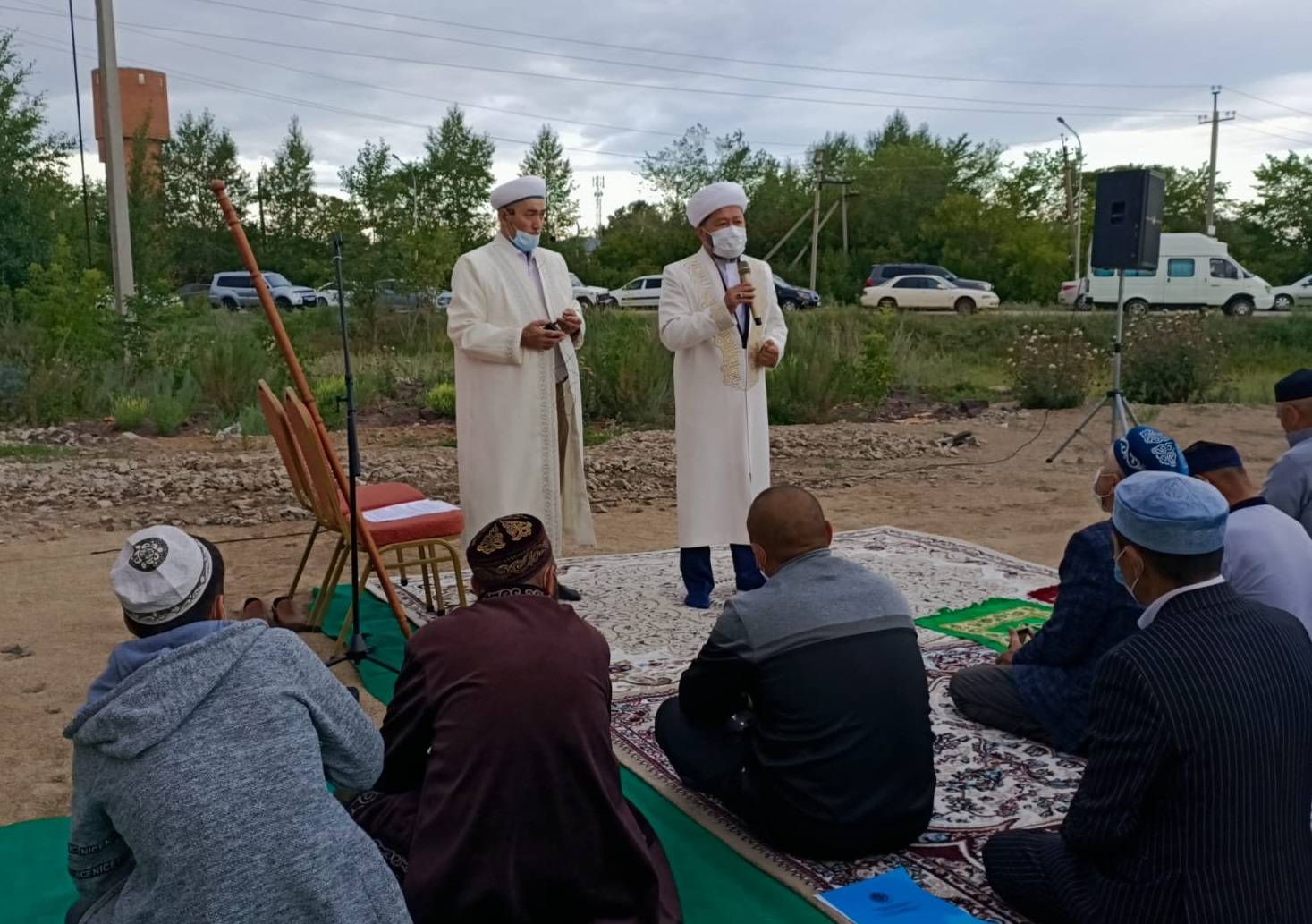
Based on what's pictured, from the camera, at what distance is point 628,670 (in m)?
4.43

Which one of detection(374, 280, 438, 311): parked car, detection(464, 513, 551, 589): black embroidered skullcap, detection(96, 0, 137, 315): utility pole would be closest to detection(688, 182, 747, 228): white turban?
detection(464, 513, 551, 589): black embroidered skullcap

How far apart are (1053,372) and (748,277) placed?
7.97 meters

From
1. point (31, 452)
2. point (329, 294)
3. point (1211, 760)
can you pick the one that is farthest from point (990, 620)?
point (329, 294)

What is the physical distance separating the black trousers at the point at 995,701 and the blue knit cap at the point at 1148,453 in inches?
37.2

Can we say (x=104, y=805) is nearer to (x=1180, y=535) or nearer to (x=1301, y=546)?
(x=1180, y=535)

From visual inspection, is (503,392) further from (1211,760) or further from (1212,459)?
(1211,760)

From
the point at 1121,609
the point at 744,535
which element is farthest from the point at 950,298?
the point at 1121,609

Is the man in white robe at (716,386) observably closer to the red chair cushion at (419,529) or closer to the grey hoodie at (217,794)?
the red chair cushion at (419,529)

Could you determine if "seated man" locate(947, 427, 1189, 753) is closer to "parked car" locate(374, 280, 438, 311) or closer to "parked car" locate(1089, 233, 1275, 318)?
"parked car" locate(374, 280, 438, 311)

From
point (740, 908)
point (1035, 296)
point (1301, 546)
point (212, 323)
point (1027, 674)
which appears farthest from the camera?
point (1035, 296)

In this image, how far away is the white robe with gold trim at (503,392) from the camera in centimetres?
532

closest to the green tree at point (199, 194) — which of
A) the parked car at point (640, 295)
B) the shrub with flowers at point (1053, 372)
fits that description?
the parked car at point (640, 295)

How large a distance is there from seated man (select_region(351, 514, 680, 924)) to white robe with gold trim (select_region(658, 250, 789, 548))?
3.12 metres

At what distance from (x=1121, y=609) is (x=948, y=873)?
90 cm
